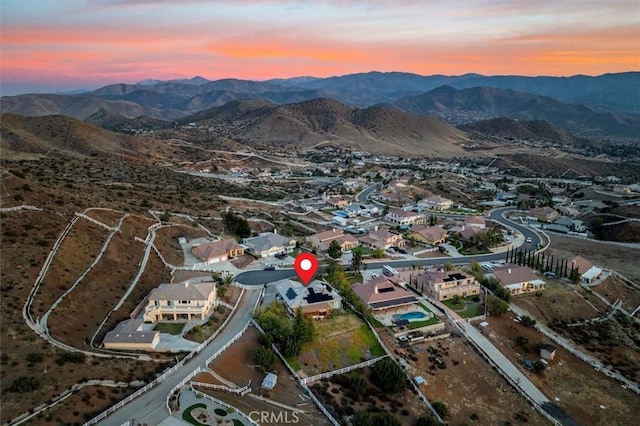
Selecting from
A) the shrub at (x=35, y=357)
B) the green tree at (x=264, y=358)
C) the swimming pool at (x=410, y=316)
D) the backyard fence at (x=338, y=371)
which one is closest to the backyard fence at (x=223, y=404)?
the green tree at (x=264, y=358)

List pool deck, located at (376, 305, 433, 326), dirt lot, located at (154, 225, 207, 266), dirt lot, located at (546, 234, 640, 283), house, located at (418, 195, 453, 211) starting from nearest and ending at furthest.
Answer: pool deck, located at (376, 305, 433, 326), dirt lot, located at (154, 225, 207, 266), dirt lot, located at (546, 234, 640, 283), house, located at (418, 195, 453, 211)

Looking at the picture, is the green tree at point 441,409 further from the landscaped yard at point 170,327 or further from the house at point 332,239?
the house at point 332,239

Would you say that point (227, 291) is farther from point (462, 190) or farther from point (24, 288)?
point (462, 190)

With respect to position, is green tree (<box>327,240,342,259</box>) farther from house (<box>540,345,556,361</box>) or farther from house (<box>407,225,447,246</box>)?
house (<box>540,345,556,361</box>)

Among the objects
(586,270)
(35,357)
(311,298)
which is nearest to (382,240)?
(311,298)

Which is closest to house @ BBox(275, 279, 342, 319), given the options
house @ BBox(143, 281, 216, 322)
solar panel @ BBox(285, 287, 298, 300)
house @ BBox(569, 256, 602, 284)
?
solar panel @ BBox(285, 287, 298, 300)

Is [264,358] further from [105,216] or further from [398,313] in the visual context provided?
[105,216]
